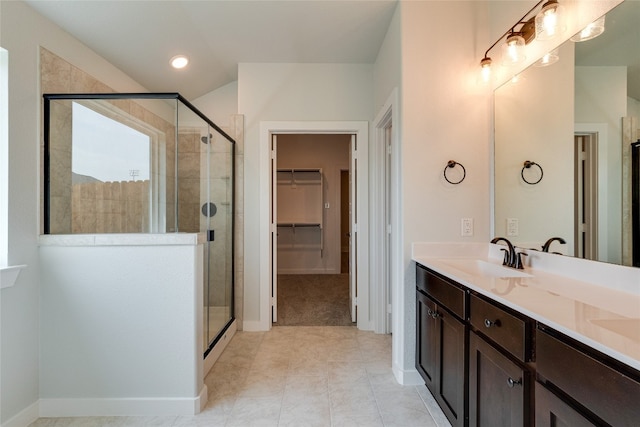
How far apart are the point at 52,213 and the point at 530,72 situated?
3.09 metres

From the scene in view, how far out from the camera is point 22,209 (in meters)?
1.73

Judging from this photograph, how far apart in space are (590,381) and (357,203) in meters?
2.38

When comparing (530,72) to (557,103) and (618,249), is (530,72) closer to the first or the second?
(557,103)

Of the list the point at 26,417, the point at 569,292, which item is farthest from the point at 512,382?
the point at 26,417

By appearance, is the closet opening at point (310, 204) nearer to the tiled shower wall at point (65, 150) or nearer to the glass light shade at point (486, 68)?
the tiled shower wall at point (65, 150)

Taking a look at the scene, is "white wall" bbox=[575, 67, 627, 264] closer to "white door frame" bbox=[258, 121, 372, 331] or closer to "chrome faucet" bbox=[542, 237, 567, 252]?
"chrome faucet" bbox=[542, 237, 567, 252]

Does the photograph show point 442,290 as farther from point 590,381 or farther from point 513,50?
point 513,50

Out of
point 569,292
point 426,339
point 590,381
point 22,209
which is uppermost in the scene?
point 22,209

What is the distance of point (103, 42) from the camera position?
2279 millimetres

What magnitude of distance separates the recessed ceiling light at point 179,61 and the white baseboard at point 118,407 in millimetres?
2725

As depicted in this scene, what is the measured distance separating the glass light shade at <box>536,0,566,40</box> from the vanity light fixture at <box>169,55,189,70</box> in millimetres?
2738

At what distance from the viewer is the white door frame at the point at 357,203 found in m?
3.02

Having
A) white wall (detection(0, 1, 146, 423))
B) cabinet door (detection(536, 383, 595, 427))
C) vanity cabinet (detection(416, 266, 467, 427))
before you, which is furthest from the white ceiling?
cabinet door (detection(536, 383, 595, 427))

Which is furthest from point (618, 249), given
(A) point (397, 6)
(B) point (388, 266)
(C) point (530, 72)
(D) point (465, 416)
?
(A) point (397, 6)
